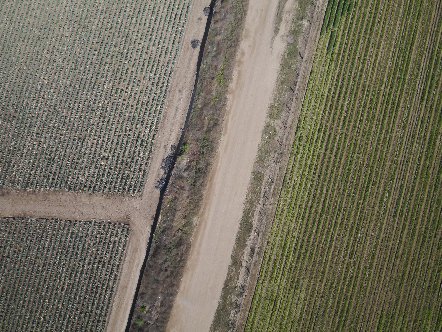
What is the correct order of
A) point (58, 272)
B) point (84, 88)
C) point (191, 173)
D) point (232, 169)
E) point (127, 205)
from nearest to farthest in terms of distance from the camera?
point (58, 272), point (127, 205), point (191, 173), point (232, 169), point (84, 88)

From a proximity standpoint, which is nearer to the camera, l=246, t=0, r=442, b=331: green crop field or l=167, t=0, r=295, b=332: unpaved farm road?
l=167, t=0, r=295, b=332: unpaved farm road

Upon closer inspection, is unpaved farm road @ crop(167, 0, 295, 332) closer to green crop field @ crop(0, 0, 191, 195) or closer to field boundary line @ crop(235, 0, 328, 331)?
field boundary line @ crop(235, 0, 328, 331)

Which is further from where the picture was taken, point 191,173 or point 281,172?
point 281,172

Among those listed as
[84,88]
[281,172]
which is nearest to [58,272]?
[84,88]

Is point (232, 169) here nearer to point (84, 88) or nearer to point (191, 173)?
point (191, 173)

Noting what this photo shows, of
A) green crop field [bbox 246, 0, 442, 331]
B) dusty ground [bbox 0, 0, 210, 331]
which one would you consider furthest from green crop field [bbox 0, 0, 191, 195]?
green crop field [bbox 246, 0, 442, 331]

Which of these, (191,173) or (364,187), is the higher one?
(364,187)
